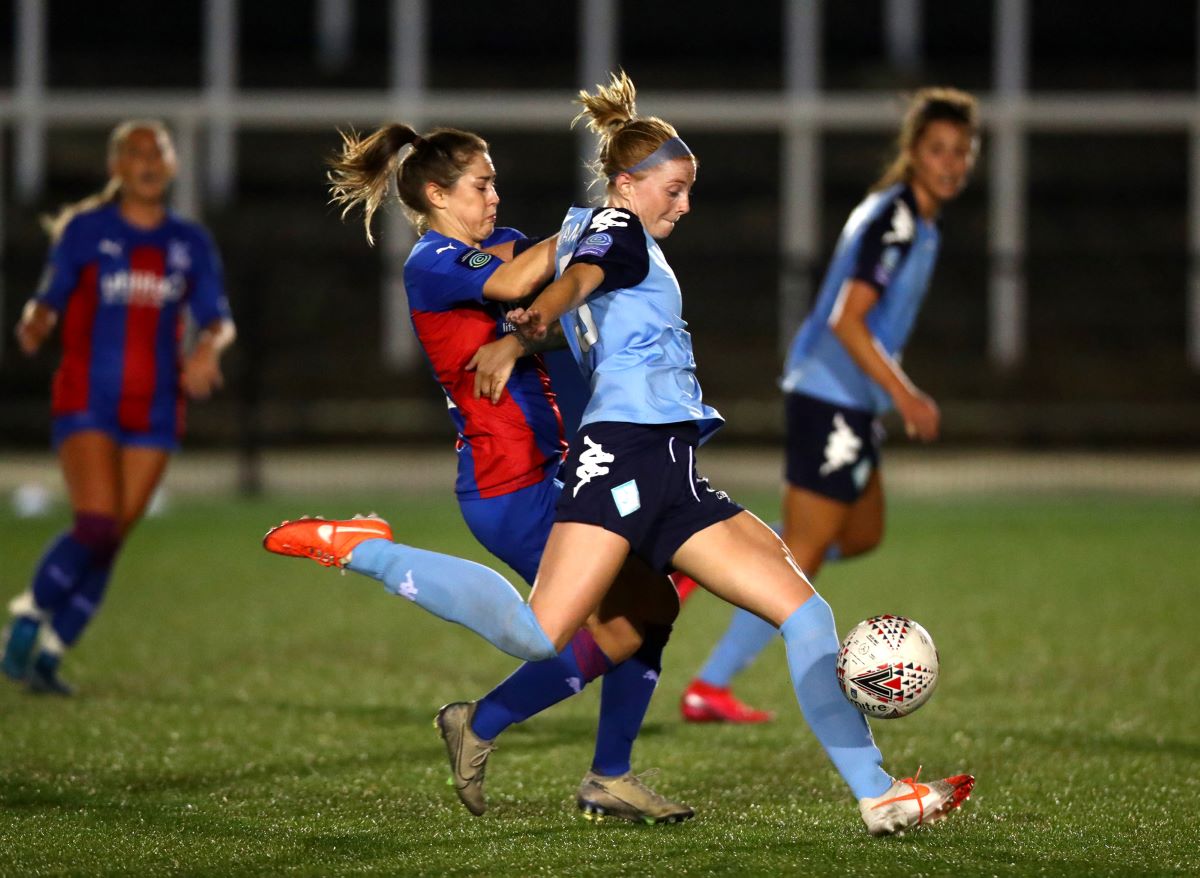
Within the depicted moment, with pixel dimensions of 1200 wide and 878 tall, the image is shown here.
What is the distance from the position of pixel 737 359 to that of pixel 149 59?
7.88 metres

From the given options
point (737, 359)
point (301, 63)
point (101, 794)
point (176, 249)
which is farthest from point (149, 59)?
point (101, 794)

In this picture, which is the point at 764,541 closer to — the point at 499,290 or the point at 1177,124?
the point at 499,290

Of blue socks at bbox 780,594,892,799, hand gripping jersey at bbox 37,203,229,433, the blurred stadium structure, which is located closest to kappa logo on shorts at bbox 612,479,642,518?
blue socks at bbox 780,594,892,799

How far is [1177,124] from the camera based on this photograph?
64.6 feet

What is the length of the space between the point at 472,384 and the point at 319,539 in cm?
53

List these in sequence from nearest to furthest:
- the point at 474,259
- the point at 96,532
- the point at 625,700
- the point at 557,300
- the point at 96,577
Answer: the point at 557,300, the point at 474,259, the point at 625,700, the point at 96,532, the point at 96,577

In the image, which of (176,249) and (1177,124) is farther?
(1177,124)

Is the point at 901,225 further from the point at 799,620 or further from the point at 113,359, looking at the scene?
the point at 113,359

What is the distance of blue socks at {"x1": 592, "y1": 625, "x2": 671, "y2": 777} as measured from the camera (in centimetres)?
456

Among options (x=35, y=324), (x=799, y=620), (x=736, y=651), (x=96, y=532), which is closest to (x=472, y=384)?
(x=799, y=620)

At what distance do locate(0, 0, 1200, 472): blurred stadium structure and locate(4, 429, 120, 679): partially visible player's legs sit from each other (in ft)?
37.4

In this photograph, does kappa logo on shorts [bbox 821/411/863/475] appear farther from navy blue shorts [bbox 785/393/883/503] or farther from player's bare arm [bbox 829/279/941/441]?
player's bare arm [bbox 829/279/941/441]

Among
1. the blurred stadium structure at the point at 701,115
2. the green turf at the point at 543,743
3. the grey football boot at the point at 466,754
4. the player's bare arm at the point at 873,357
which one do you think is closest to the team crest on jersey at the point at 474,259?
the grey football boot at the point at 466,754

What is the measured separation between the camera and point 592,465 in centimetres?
417
